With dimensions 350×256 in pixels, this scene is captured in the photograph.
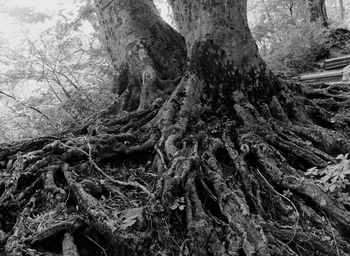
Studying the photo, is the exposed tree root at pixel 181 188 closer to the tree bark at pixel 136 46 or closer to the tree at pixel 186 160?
the tree at pixel 186 160

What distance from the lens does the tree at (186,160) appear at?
94.3 inches

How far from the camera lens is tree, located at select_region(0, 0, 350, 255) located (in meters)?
2.39

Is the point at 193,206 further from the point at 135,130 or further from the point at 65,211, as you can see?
the point at 135,130

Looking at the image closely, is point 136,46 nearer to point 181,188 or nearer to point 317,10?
point 181,188

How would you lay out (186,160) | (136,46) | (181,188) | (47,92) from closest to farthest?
(181,188) < (186,160) < (136,46) < (47,92)

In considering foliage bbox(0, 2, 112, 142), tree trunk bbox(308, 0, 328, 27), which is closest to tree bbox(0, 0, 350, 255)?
foliage bbox(0, 2, 112, 142)

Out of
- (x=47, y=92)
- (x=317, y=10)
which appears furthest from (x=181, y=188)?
(x=317, y=10)

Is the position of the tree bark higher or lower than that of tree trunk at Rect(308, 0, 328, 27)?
higher

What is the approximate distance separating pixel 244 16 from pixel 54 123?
424 cm

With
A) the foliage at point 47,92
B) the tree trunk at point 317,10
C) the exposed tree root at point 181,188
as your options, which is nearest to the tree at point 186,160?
the exposed tree root at point 181,188

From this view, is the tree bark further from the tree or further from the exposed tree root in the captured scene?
the exposed tree root

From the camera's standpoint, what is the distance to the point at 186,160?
9.77ft

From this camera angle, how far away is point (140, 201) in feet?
9.53

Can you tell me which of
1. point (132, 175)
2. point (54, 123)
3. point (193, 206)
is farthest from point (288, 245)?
point (54, 123)
